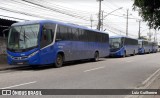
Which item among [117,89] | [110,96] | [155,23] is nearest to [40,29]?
[155,23]

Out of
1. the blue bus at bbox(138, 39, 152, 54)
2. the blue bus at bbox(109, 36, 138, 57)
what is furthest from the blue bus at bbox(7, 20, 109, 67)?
the blue bus at bbox(138, 39, 152, 54)

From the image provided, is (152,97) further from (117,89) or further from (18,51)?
(18,51)

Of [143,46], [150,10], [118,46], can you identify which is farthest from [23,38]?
[143,46]

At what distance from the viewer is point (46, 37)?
65.5 feet

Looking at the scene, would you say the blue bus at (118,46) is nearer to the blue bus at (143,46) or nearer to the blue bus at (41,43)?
the blue bus at (143,46)

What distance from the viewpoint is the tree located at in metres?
17.4

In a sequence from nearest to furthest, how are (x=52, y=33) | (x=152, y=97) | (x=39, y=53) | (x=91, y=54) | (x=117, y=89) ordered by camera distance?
(x=152, y=97), (x=117, y=89), (x=39, y=53), (x=52, y=33), (x=91, y=54)

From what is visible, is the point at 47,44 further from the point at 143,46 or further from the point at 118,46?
the point at 143,46

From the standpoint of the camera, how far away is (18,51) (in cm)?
1938

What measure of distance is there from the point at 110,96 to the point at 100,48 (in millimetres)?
21077

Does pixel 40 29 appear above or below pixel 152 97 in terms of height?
above

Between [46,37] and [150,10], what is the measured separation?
6.59 metres

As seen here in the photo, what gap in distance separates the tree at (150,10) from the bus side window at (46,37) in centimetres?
560

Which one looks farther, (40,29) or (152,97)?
(40,29)
